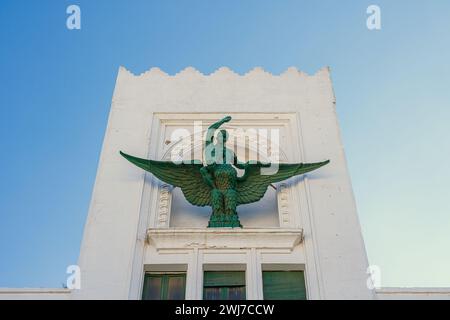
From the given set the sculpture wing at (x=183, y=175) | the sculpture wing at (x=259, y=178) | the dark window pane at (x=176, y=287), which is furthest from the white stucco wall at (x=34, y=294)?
the sculpture wing at (x=259, y=178)

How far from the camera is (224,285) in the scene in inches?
413

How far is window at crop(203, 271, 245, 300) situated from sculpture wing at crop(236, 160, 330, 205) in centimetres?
177

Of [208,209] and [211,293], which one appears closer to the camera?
[211,293]

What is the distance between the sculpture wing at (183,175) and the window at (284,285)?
222cm

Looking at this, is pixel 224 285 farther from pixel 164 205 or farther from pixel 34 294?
pixel 34 294

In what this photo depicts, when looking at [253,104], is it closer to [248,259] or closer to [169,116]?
[169,116]

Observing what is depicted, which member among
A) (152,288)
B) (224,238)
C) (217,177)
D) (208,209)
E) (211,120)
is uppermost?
(211,120)

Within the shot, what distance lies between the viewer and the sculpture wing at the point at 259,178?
11.8 m

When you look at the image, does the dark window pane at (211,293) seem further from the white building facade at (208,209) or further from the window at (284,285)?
the window at (284,285)

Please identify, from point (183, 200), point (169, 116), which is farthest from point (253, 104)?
point (183, 200)

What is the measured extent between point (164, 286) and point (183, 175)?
258 centimetres

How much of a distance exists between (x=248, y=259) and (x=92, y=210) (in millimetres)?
3457

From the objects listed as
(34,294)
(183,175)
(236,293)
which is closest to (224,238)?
(236,293)

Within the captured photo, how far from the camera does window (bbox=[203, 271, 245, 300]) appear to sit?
10.3 m
